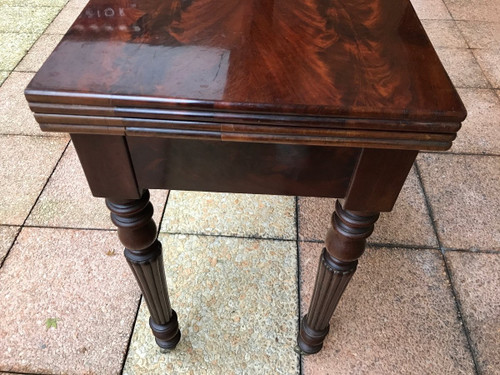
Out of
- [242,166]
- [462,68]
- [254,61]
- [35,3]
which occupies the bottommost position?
[35,3]

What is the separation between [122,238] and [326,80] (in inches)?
22.1

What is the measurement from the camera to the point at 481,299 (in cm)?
148

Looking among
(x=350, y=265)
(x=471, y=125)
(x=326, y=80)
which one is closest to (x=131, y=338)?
(x=350, y=265)

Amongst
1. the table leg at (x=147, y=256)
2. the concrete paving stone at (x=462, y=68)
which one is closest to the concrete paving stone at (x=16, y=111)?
the table leg at (x=147, y=256)

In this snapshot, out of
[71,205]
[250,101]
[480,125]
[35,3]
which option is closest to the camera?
[250,101]

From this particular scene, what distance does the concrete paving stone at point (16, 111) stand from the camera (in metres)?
2.08

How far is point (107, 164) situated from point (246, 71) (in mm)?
308

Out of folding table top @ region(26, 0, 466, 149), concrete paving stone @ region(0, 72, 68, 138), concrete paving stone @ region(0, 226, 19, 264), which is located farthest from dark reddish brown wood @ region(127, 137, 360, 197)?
concrete paving stone @ region(0, 72, 68, 138)

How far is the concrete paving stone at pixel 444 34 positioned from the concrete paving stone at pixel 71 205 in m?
2.12

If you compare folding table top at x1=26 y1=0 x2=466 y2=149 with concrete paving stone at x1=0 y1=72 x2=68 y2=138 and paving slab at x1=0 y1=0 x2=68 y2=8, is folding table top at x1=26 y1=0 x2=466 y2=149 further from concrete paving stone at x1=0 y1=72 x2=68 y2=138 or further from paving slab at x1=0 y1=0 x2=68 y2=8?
paving slab at x1=0 y1=0 x2=68 y2=8

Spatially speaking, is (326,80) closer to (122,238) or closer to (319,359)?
(122,238)

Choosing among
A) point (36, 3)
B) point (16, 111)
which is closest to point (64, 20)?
point (36, 3)

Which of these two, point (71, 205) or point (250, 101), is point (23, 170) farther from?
point (250, 101)

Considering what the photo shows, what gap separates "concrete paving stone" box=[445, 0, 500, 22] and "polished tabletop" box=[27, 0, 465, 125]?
263 centimetres
